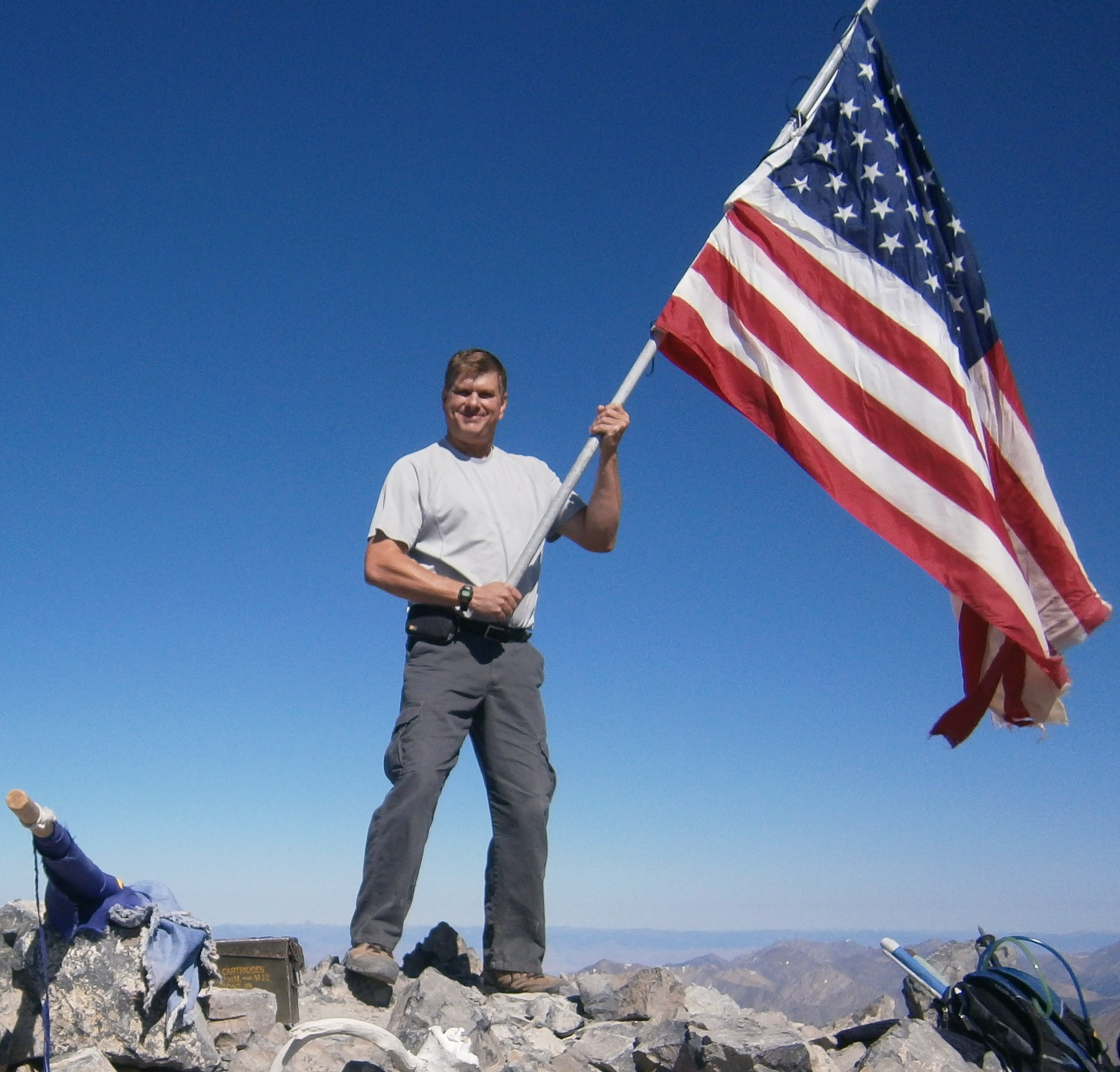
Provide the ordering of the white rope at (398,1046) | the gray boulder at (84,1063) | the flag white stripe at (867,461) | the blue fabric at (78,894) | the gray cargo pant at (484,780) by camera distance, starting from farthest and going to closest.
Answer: the flag white stripe at (867,461)
the gray cargo pant at (484,780)
the blue fabric at (78,894)
the gray boulder at (84,1063)
the white rope at (398,1046)

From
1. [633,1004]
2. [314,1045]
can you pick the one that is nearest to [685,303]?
[633,1004]

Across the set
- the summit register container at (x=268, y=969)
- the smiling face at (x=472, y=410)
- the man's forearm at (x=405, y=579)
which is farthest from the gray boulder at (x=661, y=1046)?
the smiling face at (x=472, y=410)

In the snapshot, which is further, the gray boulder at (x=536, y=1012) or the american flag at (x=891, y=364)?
the american flag at (x=891, y=364)

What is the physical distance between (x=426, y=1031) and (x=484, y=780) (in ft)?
5.24

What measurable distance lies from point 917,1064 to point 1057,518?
3401 millimetres

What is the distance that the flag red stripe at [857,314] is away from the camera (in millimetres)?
6043

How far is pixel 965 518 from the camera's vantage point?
18.5 feet

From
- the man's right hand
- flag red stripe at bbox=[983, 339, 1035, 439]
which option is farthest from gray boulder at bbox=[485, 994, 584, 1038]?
flag red stripe at bbox=[983, 339, 1035, 439]

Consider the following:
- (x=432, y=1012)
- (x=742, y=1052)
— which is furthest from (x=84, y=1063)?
(x=742, y=1052)

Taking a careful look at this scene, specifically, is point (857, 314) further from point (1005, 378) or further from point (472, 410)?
point (472, 410)

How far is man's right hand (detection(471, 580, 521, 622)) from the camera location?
5305mm

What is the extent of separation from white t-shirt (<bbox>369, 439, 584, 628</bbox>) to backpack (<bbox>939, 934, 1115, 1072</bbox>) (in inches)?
108

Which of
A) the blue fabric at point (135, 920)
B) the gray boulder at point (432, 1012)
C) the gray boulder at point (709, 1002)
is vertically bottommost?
the gray boulder at point (709, 1002)

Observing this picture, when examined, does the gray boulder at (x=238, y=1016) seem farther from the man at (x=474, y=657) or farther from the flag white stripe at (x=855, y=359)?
the flag white stripe at (x=855, y=359)
